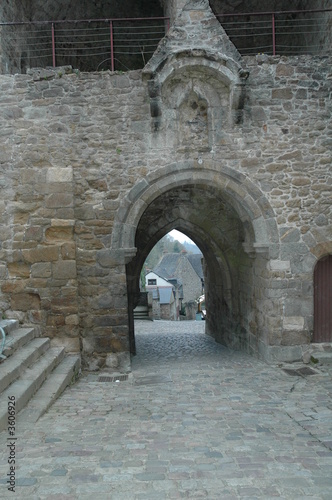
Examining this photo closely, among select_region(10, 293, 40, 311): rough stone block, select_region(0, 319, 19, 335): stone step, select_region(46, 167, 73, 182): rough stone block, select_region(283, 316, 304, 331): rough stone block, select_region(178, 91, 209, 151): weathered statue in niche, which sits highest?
select_region(178, 91, 209, 151): weathered statue in niche

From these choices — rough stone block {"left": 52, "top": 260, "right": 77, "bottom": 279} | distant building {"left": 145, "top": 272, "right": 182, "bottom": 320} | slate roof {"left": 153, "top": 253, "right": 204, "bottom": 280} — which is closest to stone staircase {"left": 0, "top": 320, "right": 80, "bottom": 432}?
rough stone block {"left": 52, "top": 260, "right": 77, "bottom": 279}

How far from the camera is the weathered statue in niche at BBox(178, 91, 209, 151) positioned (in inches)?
274

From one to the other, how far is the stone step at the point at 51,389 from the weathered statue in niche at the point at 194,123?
383 cm

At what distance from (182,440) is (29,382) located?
201 centimetres

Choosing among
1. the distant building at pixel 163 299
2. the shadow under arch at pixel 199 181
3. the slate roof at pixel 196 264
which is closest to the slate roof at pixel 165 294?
the distant building at pixel 163 299

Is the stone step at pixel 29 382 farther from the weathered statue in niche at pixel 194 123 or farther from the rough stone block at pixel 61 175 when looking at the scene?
the weathered statue in niche at pixel 194 123

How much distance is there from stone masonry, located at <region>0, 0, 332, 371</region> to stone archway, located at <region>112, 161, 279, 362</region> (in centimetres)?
4

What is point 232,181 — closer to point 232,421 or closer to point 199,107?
point 199,107

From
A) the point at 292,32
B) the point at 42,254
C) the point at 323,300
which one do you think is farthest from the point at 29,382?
the point at 292,32

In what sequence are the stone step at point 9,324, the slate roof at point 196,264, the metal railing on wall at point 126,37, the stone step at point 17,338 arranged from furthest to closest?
the slate roof at point 196,264
the metal railing on wall at point 126,37
the stone step at point 9,324
the stone step at point 17,338

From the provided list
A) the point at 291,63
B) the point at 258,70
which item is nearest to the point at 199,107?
the point at 258,70

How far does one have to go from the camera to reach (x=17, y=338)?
5.90m

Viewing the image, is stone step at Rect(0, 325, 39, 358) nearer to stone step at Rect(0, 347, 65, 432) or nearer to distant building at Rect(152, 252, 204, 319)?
stone step at Rect(0, 347, 65, 432)

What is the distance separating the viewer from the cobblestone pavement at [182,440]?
3.21 meters
